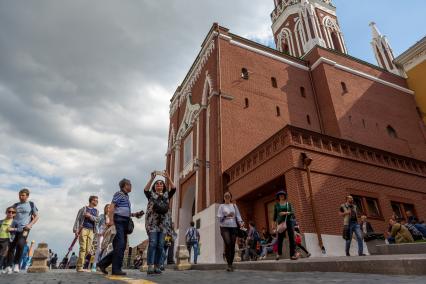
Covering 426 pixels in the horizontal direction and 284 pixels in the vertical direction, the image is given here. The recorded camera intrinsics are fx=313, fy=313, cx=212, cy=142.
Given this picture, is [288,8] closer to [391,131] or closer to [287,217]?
[391,131]

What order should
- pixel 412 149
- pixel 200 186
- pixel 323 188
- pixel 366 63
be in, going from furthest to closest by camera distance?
pixel 366 63 < pixel 412 149 < pixel 200 186 < pixel 323 188

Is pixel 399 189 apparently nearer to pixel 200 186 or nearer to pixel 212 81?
pixel 200 186

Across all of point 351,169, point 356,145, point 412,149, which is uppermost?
point 412,149

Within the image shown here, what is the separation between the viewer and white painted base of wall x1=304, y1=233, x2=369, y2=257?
10835 mm

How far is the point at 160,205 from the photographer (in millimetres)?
6023

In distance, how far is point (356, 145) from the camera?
14172 millimetres

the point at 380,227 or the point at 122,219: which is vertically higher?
the point at 380,227

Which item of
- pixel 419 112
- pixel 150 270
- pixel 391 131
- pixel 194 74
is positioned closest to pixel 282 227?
pixel 150 270

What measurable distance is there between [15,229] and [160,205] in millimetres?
3558

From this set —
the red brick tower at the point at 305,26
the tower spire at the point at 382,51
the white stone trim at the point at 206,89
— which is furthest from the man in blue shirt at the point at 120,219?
the tower spire at the point at 382,51

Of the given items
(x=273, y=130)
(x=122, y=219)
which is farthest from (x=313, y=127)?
(x=122, y=219)

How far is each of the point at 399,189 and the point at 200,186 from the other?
994 cm

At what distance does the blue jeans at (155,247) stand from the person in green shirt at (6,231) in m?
3.35

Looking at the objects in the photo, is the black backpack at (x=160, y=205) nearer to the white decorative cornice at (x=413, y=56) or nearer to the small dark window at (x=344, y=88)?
the small dark window at (x=344, y=88)
